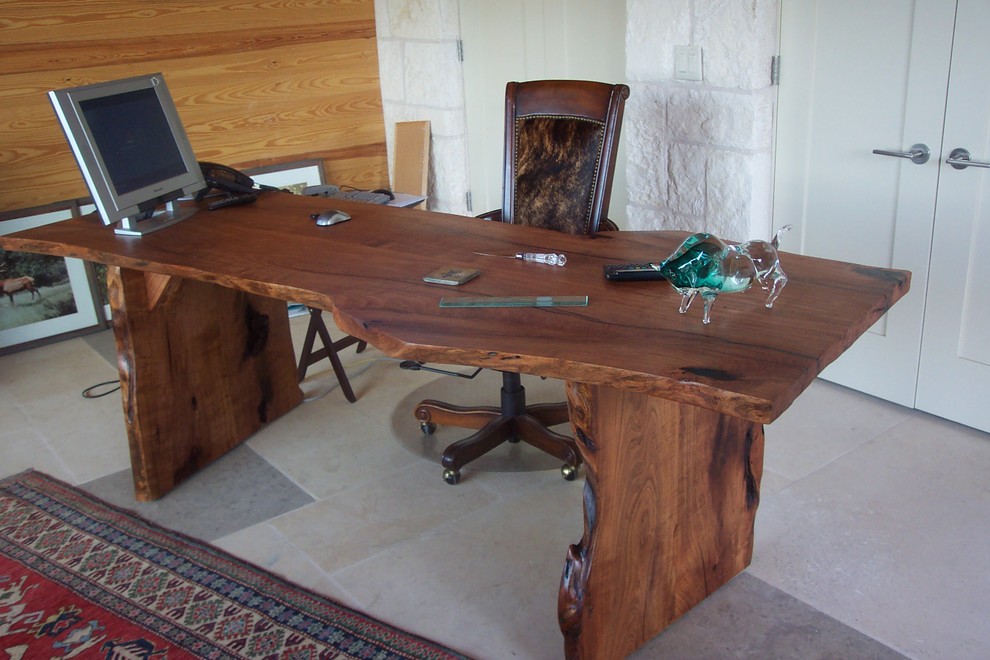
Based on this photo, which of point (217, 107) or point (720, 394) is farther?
point (217, 107)

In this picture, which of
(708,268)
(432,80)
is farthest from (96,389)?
(708,268)

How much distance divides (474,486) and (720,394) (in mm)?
1323

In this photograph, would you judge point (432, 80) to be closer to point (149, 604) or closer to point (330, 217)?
point (330, 217)

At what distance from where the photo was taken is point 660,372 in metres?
1.61

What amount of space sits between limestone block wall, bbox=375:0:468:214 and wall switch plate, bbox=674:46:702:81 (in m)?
1.42

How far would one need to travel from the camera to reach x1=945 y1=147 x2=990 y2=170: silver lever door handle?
2.68 metres

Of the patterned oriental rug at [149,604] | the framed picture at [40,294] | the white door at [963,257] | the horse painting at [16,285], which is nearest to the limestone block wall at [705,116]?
the white door at [963,257]

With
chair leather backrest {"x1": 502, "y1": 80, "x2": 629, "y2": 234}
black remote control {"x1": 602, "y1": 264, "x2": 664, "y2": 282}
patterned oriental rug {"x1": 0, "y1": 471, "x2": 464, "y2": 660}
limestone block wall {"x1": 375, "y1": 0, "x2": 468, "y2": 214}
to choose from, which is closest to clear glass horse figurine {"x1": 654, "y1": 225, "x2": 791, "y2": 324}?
black remote control {"x1": 602, "y1": 264, "x2": 664, "y2": 282}

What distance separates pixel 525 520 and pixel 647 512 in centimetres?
66

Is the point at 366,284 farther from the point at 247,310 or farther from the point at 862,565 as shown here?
the point at 862,565

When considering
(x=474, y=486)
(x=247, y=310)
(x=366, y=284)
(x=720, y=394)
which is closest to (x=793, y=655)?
(x=720, y=394)

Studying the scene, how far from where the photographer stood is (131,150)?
2633 mm

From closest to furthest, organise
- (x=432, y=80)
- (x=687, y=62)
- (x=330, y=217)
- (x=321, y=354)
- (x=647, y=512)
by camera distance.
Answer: (x=647, y=512), (x=330, y=217), (x=687, y=62), (x=321, y=354), (x=432, y=80)

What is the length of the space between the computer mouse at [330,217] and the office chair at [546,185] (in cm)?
57
